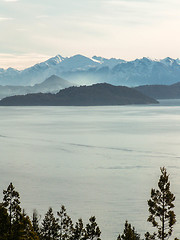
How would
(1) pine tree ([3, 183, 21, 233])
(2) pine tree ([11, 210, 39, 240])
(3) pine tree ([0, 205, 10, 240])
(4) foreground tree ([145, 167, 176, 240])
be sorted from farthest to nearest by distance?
(4) foreground tree ([145, 167, 176, 240])
(3) pine tree ([0, 205, 10, 240])
(1) pine tree ([3, 183, 21, 233])
(2) pine tree ([11, 210, 39, 240])

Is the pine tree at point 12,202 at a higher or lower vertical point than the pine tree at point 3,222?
higher

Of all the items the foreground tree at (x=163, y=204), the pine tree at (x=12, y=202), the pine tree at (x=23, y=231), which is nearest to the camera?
the pine tree at (x=23, y=231)

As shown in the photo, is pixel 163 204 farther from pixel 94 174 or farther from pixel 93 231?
pixel 94 174

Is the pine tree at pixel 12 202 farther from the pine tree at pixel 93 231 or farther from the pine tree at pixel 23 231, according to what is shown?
the pine tree at pixel 93 231

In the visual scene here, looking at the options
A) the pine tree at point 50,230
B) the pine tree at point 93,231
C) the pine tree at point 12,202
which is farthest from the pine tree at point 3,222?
the pine tree at point 50,230

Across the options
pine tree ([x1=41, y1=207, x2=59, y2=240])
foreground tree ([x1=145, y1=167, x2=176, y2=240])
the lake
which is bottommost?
pine tree ([x1=41, y1=207, x2=59, y2=240])

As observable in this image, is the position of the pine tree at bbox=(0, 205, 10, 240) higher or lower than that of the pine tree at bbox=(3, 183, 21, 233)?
lower

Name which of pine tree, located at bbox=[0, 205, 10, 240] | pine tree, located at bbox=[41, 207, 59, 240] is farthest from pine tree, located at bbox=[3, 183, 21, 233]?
pine tree, located at bbox=[41, 207, 59, 240]

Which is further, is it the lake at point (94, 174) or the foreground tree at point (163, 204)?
the lake at point (94, 174)

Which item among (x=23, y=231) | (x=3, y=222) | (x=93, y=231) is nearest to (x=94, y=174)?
(x=93, y=231)

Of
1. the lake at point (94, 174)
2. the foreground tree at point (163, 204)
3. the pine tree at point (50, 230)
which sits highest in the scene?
the lake at point (94, 174)

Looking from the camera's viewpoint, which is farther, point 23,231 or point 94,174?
point 94,174

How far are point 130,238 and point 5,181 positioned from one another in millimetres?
35594

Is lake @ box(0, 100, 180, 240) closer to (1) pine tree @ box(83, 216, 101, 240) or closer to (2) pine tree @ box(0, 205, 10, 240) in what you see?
(1) pine tree @ box(83, 216, 101, 240)
